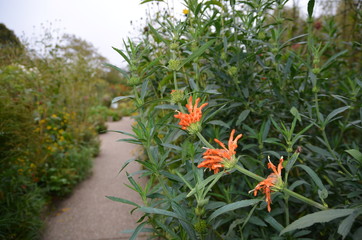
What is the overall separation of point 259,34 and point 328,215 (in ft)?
3.26

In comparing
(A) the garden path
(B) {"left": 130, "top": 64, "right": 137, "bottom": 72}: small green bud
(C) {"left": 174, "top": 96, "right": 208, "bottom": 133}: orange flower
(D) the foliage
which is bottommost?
A: (A) the garden path

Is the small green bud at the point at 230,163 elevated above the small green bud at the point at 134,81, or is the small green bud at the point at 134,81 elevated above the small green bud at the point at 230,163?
the small green bud at the point at 134,81

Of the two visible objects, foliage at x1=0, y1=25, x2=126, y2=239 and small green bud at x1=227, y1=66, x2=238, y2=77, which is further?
foliage at x1=0, y1=25, x2=126, y2=239

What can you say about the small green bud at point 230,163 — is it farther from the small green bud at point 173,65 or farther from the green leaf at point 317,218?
the small green bud at point 173,65

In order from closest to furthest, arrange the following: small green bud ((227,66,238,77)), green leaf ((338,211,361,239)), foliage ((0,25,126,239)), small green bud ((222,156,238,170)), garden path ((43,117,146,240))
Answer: green leaf ((338,211,361,239)) < small green bud ((222,156,238,170)) < small green bud ((227,66,238,77)) < foliage ((0,25,126,239)) < garden path ((43,117,146,240))

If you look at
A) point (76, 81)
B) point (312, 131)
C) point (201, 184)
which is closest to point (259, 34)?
point (312, 131)

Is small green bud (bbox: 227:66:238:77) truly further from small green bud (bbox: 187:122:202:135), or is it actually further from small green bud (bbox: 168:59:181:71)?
small green bud (bbox: 187:122:202:135)

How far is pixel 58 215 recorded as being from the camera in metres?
3.11

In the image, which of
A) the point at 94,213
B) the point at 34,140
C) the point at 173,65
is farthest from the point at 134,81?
the point at 94,213

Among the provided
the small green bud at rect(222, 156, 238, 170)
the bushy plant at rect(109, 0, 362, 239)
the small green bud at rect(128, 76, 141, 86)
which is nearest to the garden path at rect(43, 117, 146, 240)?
the bushy plant at rect(109, 0, 362, 239)

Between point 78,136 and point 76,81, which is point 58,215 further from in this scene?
point 76,81

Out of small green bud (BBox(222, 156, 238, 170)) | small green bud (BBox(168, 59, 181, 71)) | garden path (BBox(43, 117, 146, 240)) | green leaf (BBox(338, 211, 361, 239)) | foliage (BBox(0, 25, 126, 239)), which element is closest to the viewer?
green leaf (BBox(338, 211, 361, 239))

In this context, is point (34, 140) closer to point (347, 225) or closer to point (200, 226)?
point (200, 226)

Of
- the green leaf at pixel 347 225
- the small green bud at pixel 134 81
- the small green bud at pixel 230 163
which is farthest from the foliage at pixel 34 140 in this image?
the green leaf at pixel 347 225
